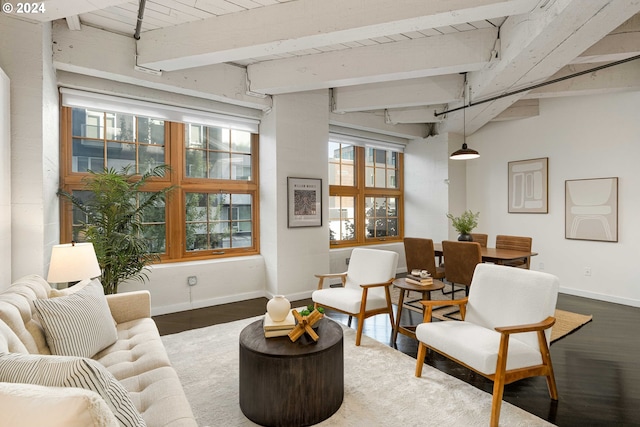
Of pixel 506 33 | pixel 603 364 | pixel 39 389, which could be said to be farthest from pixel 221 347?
pixel 506 33

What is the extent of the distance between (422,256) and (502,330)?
7.31 feet

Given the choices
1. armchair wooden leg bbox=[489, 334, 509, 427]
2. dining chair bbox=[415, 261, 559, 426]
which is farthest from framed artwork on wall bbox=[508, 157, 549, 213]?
armchair wooden leg bbox=[489, 334, 509, 427]

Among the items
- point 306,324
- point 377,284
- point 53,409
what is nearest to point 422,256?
point 377,284

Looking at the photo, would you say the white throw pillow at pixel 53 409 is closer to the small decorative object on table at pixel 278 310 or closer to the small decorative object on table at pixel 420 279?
the small decorative object on table at pixel 278 310

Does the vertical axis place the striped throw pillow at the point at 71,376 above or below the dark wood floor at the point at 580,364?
above

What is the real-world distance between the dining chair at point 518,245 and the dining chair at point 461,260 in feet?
2.10

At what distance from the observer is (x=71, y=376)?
0.98 m

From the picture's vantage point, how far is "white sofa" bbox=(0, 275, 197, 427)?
2.53 ft

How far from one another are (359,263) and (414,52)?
229cm

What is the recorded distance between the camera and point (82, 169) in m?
3.77

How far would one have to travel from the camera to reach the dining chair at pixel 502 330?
202 centimetres

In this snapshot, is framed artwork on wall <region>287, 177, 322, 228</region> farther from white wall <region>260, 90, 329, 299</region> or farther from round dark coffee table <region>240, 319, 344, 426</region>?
round dark coffee table <region>240, 319, 344, 426</region>

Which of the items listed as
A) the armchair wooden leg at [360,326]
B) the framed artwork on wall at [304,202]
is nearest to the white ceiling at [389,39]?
the framed artwork on wall at [304,202]

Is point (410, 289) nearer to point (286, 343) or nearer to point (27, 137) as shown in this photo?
point (286, 343)
